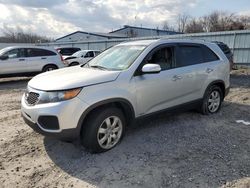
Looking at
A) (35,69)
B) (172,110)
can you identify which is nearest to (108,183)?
(172,110)

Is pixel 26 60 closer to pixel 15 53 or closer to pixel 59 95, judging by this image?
pixel 15 53

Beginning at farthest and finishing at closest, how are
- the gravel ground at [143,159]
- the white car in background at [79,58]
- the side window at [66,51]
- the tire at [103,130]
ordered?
the side window at [66,51], the white car in background at [79,58], the tire at [103,130], the gravel ground at [143,159]

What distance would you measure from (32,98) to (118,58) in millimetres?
1691

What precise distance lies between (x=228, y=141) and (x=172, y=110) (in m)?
1.13

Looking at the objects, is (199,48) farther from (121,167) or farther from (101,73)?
(121,167)

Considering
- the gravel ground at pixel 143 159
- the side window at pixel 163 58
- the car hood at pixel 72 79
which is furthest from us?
the side window at pixel 163 58

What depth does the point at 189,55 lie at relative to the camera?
215 inches

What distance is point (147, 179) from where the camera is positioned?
345cm

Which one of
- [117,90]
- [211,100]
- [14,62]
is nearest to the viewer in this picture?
[117,90]

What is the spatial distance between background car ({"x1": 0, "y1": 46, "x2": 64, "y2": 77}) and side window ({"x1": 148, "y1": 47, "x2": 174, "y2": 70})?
Result: 29.4 feet

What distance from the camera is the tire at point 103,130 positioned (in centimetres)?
391

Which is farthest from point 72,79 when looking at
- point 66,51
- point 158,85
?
point 66,51

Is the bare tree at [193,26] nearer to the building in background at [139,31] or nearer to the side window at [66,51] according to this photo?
the building in background at [139,31]

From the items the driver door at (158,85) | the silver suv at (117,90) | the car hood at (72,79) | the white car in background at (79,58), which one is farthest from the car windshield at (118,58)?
the white car in background at (79,58)
